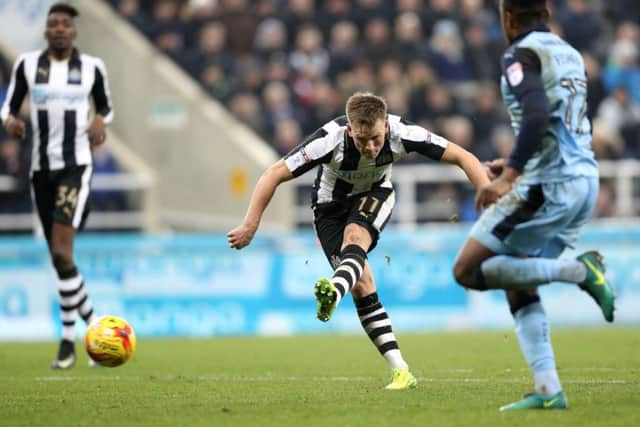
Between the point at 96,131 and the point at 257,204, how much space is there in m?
3.61

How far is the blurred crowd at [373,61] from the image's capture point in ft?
66.6

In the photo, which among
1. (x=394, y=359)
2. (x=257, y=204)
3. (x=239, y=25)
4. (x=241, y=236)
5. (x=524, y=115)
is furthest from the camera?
(x=239, y=25)

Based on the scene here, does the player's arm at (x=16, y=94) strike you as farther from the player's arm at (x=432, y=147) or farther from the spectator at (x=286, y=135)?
the spectator at (x=286, y=135)

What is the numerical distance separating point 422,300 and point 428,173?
255 centimetres

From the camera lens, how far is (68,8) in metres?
11.6

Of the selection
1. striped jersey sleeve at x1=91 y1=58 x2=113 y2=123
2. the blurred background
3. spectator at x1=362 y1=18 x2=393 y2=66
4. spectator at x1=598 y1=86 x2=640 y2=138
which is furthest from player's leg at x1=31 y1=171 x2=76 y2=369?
spectator at x1=598 y1=86 x2=640 y2=138

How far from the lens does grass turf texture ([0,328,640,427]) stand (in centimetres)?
723

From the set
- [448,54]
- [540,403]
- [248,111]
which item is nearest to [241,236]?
[540,403]

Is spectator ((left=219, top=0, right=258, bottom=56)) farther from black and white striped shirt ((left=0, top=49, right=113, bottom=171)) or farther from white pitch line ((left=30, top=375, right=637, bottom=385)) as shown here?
white pitch line ((left=30, top=375, right=637, bottom=385))

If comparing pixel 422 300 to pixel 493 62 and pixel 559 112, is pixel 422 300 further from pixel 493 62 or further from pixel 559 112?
pixel 559 112

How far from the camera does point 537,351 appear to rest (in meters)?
7.15

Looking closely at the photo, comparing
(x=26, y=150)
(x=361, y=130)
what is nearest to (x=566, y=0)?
(x=26, y=150)

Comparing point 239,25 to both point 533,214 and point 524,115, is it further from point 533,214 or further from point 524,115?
point 524,115

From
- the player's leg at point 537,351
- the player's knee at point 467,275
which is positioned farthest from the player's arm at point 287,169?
the player's leg at point 537,351
